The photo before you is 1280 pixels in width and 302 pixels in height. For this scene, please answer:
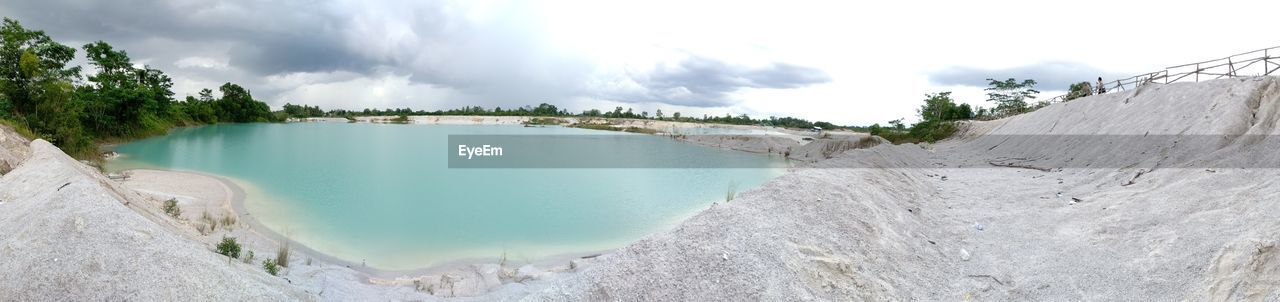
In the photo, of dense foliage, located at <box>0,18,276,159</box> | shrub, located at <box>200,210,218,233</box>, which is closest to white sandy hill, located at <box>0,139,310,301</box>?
shrub, located at <box>200,210,218,233</box>

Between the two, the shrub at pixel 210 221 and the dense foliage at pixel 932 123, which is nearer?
the shrub at pixel 210 221

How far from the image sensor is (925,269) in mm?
7238

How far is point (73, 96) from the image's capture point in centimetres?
2634

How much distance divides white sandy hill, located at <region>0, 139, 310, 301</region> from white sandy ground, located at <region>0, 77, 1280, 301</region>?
0.02 metres

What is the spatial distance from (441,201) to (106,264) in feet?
33.3

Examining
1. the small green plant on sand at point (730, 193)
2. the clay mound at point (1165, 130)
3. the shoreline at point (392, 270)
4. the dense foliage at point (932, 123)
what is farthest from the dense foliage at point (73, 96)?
the dense foliage at point (932, 123)

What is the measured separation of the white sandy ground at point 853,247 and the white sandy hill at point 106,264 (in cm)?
2

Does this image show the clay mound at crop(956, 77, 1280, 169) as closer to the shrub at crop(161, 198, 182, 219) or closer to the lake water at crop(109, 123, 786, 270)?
the lake water at crop(109, 123, 786, 270)

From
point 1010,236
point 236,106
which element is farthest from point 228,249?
point 236,106

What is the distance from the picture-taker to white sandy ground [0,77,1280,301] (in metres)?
5.13

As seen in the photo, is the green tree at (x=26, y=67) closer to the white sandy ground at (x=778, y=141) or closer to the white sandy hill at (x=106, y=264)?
the white sandy hill at (x=106, y=264)

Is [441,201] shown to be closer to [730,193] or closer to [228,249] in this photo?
[228,249]

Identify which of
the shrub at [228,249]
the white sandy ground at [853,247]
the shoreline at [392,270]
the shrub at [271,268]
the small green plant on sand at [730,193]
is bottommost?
the shoreline at [392,270]

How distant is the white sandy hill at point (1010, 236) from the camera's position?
18.4 feet
